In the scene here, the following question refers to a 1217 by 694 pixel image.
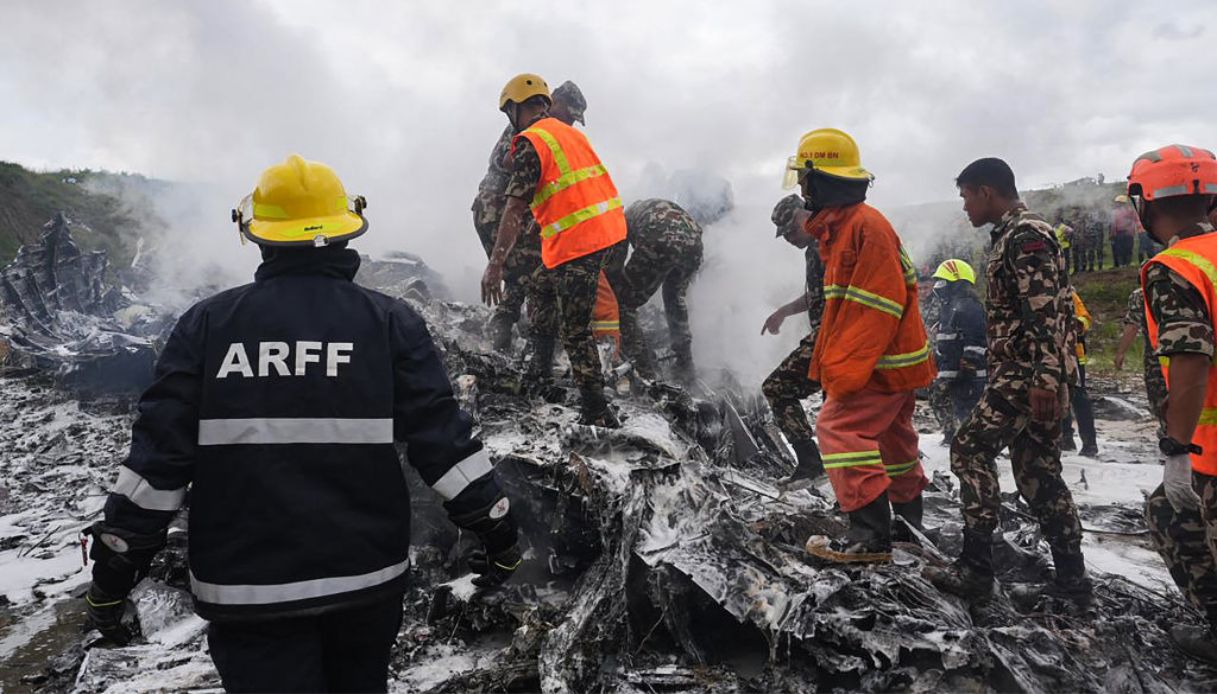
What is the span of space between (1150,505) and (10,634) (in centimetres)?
475

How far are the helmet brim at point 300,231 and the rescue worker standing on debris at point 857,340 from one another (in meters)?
1.88

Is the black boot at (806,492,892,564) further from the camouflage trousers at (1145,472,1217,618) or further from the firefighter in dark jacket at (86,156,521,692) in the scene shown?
the firefighter in dark jacket at (86,156,521,692)

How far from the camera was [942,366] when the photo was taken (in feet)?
18.0

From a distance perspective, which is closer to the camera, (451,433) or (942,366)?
(451,433)

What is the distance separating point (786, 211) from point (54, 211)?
18.1 meters

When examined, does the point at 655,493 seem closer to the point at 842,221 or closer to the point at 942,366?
the point at 842,221

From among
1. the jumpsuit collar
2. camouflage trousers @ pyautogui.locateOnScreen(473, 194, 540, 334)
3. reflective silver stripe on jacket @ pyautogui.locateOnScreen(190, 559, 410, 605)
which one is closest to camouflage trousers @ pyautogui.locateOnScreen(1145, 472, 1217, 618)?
reflective silver stripe on jacket @ pyautogui.locateOnScreen(190, 559, 410, 605)

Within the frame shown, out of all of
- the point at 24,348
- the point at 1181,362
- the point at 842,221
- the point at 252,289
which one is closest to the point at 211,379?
the point at 252,289

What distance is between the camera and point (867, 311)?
8.52ft

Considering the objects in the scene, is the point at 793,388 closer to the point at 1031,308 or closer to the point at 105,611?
the point at 1031,308

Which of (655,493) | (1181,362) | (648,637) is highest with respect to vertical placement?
(1181,362)

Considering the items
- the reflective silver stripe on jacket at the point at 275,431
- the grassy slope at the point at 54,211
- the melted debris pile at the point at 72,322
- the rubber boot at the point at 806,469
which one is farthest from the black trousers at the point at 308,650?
the grassy slope at the point at 54,211

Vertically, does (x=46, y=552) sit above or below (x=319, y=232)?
below

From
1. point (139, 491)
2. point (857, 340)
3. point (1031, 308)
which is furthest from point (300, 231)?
point (1031, 308)
